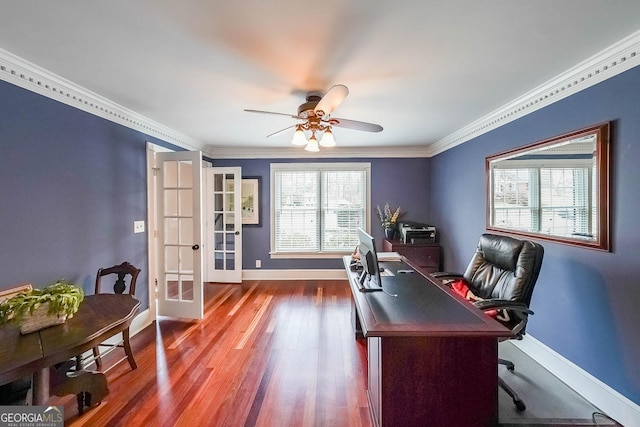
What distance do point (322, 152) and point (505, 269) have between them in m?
3.40

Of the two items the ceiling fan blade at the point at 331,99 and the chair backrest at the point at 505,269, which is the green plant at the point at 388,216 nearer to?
the chair backrest at the point at 505,269

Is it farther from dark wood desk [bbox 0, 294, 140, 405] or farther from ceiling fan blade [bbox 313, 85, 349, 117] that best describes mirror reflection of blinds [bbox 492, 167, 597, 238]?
dark wood desk [bbox 0, 294, 140, 405]

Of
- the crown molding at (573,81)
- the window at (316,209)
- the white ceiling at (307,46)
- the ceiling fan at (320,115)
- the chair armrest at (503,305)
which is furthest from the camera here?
the window at (316,209)

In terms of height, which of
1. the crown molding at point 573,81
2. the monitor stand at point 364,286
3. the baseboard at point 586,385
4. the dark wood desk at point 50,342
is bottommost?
the baseboard at point 586,385

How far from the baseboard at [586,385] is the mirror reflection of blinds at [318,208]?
293cm

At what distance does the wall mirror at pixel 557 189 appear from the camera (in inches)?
74.3

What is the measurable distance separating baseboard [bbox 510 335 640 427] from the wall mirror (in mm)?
926

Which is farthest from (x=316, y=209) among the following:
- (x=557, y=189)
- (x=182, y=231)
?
(x=557, y=189)

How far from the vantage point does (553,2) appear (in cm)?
135

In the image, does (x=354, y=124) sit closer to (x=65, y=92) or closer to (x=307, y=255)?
(x=65, y=92)

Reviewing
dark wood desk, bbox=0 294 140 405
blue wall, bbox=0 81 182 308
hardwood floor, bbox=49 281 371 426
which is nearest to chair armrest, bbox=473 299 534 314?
hardwood floor, bbox=49 281 371 426

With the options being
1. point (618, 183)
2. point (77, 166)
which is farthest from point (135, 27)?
point (618, 183)

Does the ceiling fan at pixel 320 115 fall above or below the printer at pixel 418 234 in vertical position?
above

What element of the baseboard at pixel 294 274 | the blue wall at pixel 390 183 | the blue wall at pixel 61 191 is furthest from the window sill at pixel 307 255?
the blue wall at pixel 61 191
